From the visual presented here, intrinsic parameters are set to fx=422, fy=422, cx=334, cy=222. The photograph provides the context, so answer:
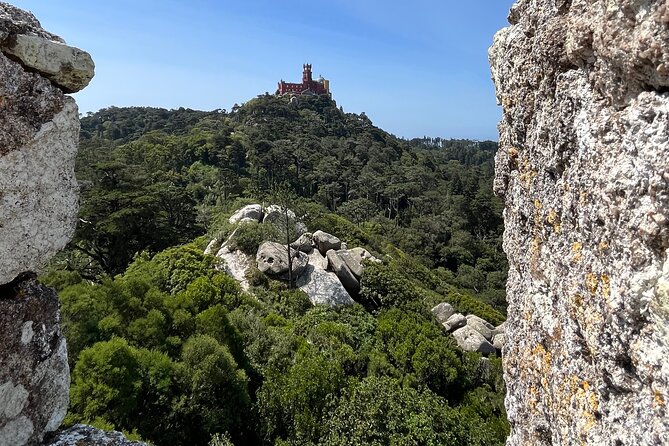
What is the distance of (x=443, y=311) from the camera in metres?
26.8

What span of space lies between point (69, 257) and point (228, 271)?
10.3m

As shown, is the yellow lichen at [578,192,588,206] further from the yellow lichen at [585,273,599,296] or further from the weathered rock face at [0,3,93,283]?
the weathered rock face at [0,3,93,283]

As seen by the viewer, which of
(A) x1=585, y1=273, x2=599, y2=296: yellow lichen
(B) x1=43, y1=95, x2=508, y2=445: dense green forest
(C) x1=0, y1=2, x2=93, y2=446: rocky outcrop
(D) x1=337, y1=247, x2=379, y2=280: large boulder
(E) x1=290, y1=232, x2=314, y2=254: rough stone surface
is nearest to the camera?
(A) x1=585, y1=273, x2=599, y2=296: yellow lichen

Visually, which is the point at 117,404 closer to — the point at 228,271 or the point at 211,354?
the point at 211,354

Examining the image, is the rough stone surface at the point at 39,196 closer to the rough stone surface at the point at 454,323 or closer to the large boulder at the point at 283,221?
the large boulder at the point at 283,221

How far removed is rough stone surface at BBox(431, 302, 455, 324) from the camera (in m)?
26.3

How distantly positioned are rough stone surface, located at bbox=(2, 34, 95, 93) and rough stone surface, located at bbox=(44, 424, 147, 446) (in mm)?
4307

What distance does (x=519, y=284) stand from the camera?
3.92 m

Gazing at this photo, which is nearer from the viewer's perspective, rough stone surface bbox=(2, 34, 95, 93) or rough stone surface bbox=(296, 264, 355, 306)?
rough stone surface bbox=(2, 34, 95, 93)

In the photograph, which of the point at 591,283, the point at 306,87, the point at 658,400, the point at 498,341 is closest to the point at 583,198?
the point at 591,283

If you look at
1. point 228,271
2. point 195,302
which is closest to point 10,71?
point 195,302

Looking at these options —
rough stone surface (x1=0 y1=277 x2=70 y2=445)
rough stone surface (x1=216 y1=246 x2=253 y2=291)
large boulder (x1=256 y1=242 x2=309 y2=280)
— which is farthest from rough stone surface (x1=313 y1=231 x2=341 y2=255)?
rough stone surface (x1=0 y1=277 x2=70 y2=445)

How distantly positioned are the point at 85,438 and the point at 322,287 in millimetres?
18379

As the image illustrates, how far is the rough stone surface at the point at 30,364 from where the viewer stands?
465cm
